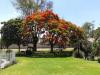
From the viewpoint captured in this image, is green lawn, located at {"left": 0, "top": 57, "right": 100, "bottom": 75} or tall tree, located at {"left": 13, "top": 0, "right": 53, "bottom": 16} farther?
tall tree, located at {"left": 13, "top": 0, "right": 53, "bottom": 16}

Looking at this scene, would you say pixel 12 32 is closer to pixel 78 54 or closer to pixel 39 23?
pixel 39 23

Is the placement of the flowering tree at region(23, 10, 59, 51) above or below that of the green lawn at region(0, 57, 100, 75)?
above

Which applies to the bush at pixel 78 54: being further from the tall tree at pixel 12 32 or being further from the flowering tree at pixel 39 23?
the tall tree at pixel 12 32

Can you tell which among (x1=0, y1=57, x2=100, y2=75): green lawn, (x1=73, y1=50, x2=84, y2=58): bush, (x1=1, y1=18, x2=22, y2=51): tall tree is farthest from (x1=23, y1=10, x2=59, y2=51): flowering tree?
(x1=0, y1=57, x2=100, y2=75): green lawn

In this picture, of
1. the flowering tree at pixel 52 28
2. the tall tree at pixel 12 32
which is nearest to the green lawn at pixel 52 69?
the flowering tree at pixel 52 28

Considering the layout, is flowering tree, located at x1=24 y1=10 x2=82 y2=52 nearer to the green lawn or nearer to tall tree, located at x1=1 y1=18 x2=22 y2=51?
tall tree, located at x1=1 y1=18 x2=22 y2=51

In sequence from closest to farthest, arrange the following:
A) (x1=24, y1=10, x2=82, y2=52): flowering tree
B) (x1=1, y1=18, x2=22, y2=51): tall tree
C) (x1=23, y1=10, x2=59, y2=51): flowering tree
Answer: (x1=24, y1=10, x2=82, y2=52): flowering tree, (x1=23, y1=10, x2=59, y2=51): flowering tree, (x1=1, y1=18, x2=22, y2=51): tall tree

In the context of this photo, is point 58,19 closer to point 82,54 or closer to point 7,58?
point 82,54

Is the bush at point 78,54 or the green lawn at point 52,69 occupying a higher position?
the bush at point 78,54

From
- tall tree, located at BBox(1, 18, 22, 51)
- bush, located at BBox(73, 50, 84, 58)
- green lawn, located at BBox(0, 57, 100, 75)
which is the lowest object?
green lawn, located at BBox(0, 57, 100, 75)

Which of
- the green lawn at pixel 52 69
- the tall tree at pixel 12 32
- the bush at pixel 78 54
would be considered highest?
the tall tree at pixel 12 32

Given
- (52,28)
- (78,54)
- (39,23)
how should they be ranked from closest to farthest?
(52,28) < (39,23) < (78,54)

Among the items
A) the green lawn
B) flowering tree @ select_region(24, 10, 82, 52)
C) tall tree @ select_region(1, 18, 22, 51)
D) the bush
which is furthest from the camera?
tall tree @ select_region(1, 18, 22, 51)

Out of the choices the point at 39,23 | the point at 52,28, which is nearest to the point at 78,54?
the point at 52,28
